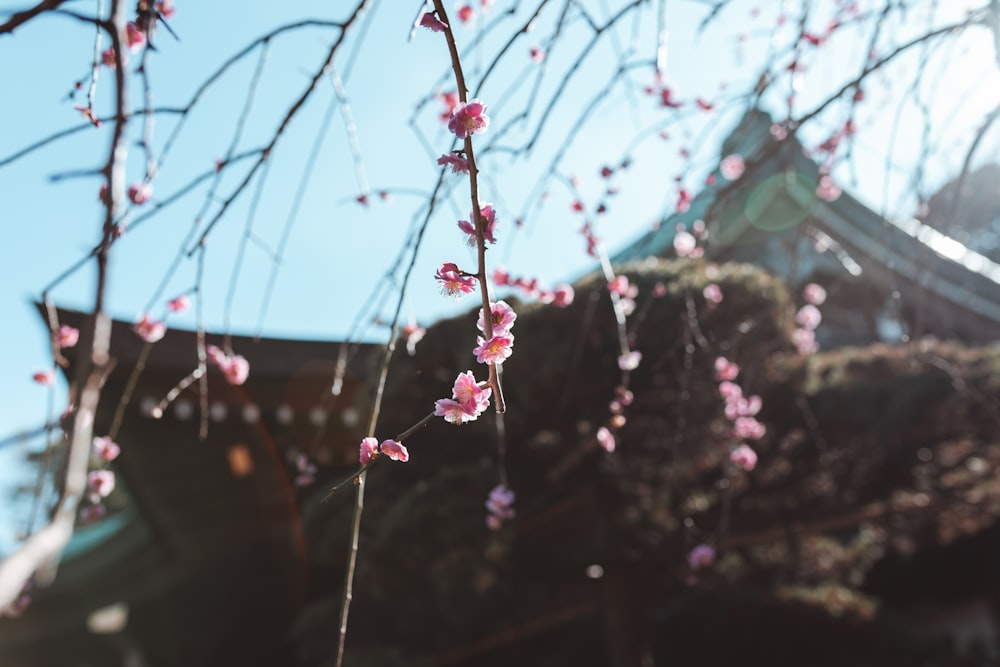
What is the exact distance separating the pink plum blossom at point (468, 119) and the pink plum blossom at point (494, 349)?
276 mm

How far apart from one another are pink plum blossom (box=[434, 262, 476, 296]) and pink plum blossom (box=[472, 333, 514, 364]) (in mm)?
98

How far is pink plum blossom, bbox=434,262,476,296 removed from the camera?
1.06 m

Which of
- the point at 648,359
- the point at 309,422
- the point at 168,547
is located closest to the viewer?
the point at 648,359

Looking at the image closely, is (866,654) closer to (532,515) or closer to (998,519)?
(998,519)

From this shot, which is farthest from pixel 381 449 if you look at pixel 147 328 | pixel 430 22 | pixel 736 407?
pixel 736 407

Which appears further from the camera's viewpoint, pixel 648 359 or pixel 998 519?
pixel 998 519

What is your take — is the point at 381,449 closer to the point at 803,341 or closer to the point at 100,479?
the point at 100,479

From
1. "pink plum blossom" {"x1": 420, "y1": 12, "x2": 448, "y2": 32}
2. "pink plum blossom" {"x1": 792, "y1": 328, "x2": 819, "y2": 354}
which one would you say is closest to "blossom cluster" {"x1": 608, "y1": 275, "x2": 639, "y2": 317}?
"pink plum blossom" {"x1": 792, "y1": 328, "x2": 819, "y2": 354}

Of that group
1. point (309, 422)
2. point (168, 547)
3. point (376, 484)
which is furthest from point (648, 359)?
point (168, 547)

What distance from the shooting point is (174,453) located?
5.24 m

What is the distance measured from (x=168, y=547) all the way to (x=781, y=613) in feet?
13.6

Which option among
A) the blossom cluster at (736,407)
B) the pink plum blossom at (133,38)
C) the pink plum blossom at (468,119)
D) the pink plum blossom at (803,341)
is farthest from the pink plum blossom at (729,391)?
the pink plum blossom at (133,38)

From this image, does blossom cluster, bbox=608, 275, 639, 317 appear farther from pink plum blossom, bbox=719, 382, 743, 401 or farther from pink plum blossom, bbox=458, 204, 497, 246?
pink plum blossom, bbox=458, 204, 497, 246

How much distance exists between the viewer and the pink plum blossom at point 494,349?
3.18 ft
